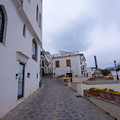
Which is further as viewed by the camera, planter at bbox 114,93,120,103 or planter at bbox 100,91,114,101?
planter at bbox 100,91,114,101

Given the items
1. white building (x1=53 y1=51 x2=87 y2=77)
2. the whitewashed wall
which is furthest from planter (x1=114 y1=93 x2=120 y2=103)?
the whitewashed wall

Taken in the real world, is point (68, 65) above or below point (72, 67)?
above

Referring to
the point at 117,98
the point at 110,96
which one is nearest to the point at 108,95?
the point at 110,96

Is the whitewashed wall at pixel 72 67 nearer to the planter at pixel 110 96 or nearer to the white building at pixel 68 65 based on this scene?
the white building at pixel 68 65

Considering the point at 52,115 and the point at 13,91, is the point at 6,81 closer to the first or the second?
Answer: the point at 13,91

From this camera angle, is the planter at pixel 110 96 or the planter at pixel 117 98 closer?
the planter at pixel 117 98

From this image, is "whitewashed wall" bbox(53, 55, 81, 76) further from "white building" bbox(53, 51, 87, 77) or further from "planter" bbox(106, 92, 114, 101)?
"planter" bbox(106, 92, 114, 101)

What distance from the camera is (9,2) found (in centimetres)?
524

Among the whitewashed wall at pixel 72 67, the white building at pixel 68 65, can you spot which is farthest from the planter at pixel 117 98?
the whitewashed wall at pixel 72 67

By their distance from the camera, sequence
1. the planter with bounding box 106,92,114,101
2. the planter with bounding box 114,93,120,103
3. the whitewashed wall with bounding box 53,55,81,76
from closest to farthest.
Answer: the planter with bounding box 114,93,120,103 → the planter with bounding box 106,92,114,101 → the whitewashed wall with bounding box 53,55,81,76

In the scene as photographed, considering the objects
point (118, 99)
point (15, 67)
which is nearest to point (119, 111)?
point (118, 99)

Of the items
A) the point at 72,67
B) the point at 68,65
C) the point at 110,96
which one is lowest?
the point at 110,96

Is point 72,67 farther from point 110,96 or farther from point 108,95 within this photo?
point 110,96

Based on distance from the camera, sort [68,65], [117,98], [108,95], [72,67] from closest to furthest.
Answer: [117,98], [108,95], [72,67], [68,65]
